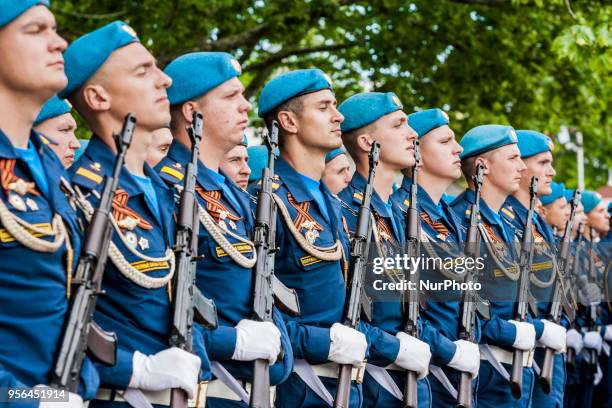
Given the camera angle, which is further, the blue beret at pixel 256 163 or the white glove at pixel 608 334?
the white glove at pixel 608 334

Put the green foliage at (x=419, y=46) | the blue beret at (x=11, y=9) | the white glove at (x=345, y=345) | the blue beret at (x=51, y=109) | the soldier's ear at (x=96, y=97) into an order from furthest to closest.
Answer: the green foliage at (x=419, y=46) → the blue beret at (x=51, y=109) → the white glove at (x=345, y=345) → the soldier's ear at (x=96, y=97) → the blue beret at (x=11, y=9)

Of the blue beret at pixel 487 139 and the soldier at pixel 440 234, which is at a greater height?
the blue beret at pixel 487 139

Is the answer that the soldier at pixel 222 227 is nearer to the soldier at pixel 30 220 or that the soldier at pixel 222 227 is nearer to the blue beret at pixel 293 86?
the blue beret at pixel 293 86

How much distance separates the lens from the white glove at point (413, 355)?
583 cm

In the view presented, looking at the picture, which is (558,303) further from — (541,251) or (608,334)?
(608,334)

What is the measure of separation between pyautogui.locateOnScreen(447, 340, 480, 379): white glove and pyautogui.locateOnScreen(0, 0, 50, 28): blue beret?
3.39m

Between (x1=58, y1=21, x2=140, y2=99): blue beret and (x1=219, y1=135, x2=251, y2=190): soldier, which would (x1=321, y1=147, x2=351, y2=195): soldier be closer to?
(x1=219, y1=135, x2=251, y2=190): soldier

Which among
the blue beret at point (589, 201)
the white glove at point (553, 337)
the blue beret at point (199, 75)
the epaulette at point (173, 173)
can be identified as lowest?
the white glove at point (553, 337)

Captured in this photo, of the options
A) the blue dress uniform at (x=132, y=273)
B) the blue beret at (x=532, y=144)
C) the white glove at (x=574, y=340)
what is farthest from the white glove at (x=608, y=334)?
the blue dress uniform at (x=132, y=273)

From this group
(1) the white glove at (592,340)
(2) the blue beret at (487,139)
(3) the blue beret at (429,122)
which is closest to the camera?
(3) the blue beret at (429,122)

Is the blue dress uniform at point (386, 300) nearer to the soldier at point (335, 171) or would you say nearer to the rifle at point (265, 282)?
the rifle at point (265, 282)

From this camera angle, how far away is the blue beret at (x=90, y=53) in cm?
434

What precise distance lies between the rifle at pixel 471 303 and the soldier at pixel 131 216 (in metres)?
2.45

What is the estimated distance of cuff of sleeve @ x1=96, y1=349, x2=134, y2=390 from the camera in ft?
12.7
